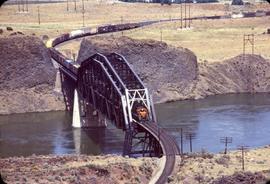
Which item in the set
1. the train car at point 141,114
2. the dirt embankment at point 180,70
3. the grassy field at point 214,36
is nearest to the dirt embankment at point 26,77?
the dirt embankment at point 180,70

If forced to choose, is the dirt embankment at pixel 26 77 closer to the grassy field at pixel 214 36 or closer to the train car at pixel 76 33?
the grassy field at pixel 214 36

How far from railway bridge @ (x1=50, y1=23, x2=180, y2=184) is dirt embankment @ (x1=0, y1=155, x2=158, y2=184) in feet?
2.29

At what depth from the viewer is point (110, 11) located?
317 feet

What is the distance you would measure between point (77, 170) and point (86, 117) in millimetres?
18444

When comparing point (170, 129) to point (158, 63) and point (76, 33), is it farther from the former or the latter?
point (76, 33)

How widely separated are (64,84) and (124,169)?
81.3 ft


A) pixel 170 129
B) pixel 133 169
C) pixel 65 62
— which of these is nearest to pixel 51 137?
pixel 170 129

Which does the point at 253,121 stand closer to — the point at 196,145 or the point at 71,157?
the point at 196,145

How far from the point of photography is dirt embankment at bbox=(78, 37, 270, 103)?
159ft

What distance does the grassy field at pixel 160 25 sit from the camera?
63094 millimetres

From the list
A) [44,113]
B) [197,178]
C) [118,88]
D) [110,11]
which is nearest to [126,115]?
[118,88]

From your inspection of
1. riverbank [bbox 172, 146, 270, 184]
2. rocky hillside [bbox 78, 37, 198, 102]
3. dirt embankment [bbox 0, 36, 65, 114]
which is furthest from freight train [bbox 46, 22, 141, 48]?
riverbank [bbox 172, 146, 270, 184]

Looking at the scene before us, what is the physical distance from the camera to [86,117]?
130 feet

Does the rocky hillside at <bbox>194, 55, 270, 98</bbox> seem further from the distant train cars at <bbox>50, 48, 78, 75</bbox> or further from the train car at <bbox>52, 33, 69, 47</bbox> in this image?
the train car at <bbox>52, 33, 69, 47</bbox>
